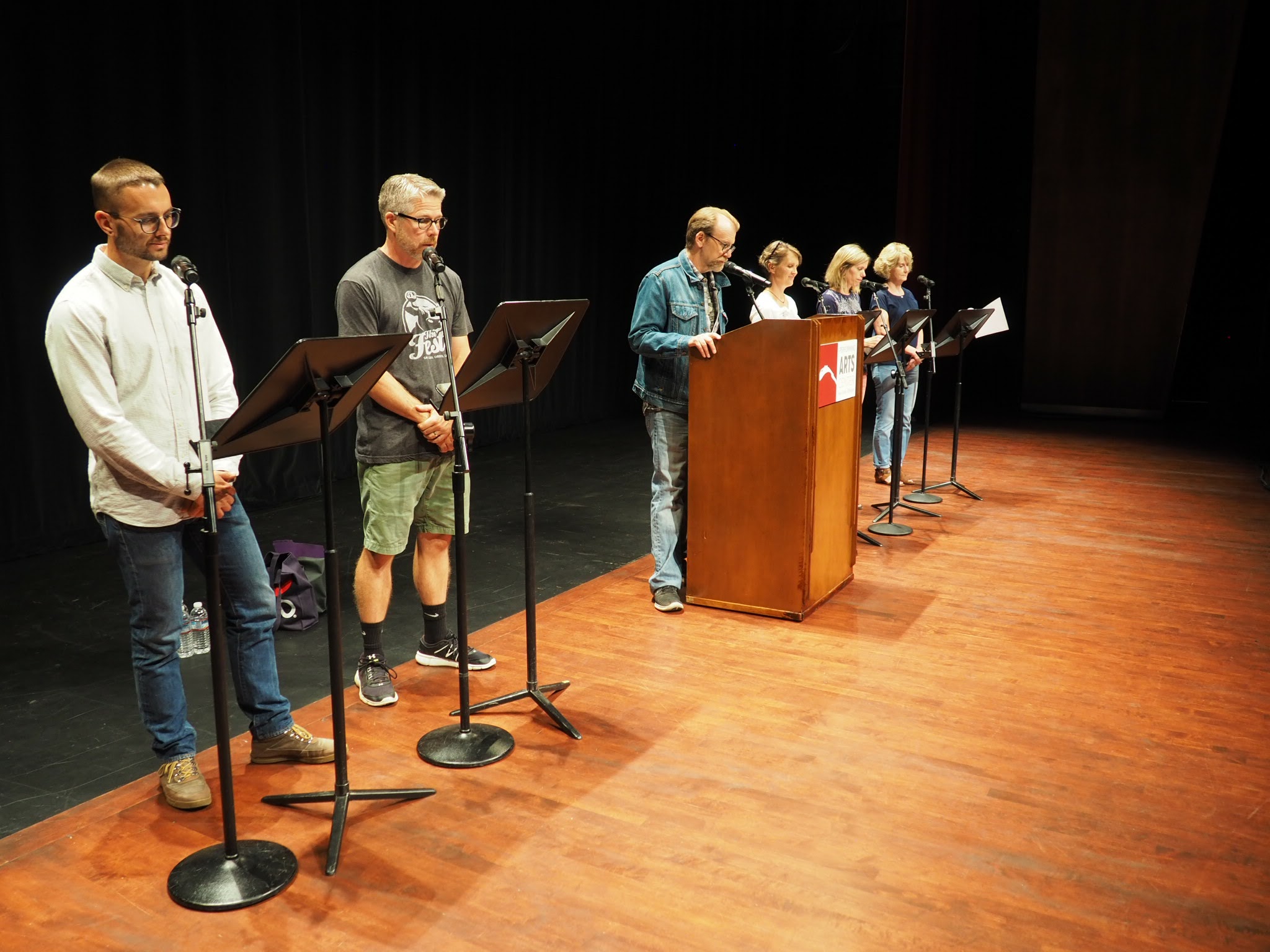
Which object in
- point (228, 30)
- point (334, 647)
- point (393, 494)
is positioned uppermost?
point (228, 30)

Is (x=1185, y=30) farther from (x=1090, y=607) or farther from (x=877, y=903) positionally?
(x=877, y=903)

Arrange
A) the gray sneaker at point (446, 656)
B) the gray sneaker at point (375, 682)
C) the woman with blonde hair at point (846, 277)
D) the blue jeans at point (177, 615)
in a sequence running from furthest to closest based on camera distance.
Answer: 1. the woman with blonde hair at point (846, 277)
2. the gray sneaker at point (446, 656)
3. the gray sneaker at point (375, 682)
4. the blue jeans at point (177, 615)

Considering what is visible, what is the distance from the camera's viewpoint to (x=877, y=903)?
2211 mm

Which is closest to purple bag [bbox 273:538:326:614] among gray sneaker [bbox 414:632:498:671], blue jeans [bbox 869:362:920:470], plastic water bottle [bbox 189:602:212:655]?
plastic water bottle [bbox 189:602:212:655]

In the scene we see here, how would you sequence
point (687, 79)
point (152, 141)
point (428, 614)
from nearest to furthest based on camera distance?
point (428, 614) < point (152, 141) < point (687, 79)

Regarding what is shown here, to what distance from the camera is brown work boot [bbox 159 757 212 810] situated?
8.46 ft

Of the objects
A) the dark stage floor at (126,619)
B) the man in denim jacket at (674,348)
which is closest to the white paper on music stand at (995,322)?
Answer: the dark stage floor at (126,619)

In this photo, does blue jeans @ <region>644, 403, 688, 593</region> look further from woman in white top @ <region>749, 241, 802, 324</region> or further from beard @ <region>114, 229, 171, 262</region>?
beard @ <region>114, 229, 171, 262</region>

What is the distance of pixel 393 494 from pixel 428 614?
54 cm

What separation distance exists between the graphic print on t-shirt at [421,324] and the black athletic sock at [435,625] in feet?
2.85

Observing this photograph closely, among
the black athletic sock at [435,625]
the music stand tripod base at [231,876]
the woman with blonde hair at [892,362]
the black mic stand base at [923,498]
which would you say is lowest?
the music stand tripod base at [231,876]

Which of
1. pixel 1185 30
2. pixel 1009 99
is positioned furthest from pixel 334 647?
pixel 1009 99

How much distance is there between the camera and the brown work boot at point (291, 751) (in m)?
2.82

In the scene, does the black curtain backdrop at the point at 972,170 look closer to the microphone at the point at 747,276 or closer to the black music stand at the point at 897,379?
the black music stand at the point at 897,379
